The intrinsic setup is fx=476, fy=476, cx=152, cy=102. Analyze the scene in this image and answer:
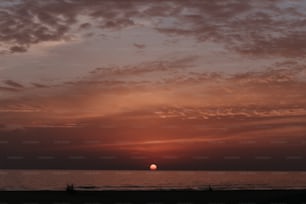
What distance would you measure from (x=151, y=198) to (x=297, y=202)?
12.3m

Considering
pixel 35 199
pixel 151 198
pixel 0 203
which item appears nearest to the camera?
pixel 0 203

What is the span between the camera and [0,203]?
109ft

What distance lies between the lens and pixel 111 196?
43.3 m

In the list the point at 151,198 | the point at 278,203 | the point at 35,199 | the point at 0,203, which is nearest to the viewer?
the point at 0,203

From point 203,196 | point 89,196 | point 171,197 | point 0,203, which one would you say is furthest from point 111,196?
point 0,203

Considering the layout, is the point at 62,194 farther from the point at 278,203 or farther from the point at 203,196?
the point at 278,203

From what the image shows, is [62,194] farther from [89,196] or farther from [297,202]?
[297,202]

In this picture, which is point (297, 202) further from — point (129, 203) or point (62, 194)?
point (62, 194)

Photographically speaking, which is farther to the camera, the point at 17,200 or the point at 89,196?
the point at 89,196

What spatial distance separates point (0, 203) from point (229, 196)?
2102 cm

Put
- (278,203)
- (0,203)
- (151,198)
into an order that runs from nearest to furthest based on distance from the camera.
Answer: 1. (0,203)
2. (278,203)
3. (151,198)

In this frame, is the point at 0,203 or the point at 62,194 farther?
the point at 62,194

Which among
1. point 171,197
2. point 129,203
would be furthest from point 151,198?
point 129,203

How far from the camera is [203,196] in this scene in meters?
44.3
